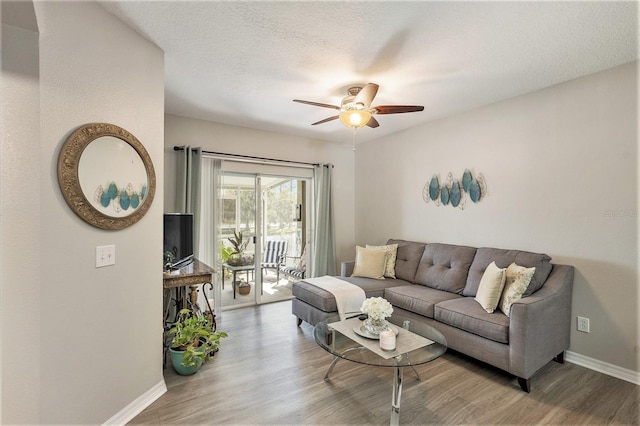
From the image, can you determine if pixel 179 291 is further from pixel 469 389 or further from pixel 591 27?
pixel 591 27

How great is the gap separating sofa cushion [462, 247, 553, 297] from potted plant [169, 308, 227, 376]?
2572 mm

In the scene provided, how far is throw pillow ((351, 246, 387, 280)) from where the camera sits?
3914mm

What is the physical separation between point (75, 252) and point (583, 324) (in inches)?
156

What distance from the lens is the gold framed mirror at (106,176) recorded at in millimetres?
1639

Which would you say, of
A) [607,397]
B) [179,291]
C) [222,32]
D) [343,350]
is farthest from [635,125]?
[179,291]

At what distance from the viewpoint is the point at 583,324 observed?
2641 millimetres

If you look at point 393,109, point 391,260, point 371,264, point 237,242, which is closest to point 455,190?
point 391,260

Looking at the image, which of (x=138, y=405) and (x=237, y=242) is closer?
(x=138, y=405)

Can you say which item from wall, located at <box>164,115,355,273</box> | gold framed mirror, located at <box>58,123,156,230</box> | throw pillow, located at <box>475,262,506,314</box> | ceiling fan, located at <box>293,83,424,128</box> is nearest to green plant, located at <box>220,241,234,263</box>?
wall, located at <box>164,115,355,273</box>

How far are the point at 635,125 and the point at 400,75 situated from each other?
6.37 feet

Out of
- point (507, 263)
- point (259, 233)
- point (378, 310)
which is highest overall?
point (259, 233)

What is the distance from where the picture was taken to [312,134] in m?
4.68

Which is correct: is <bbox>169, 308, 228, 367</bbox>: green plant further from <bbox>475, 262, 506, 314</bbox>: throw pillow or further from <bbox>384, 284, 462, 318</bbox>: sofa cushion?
<bbox>475, 262, 506, 314</bbox>: throw pillow

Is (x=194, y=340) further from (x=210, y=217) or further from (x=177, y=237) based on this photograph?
(x=210, y=217)
